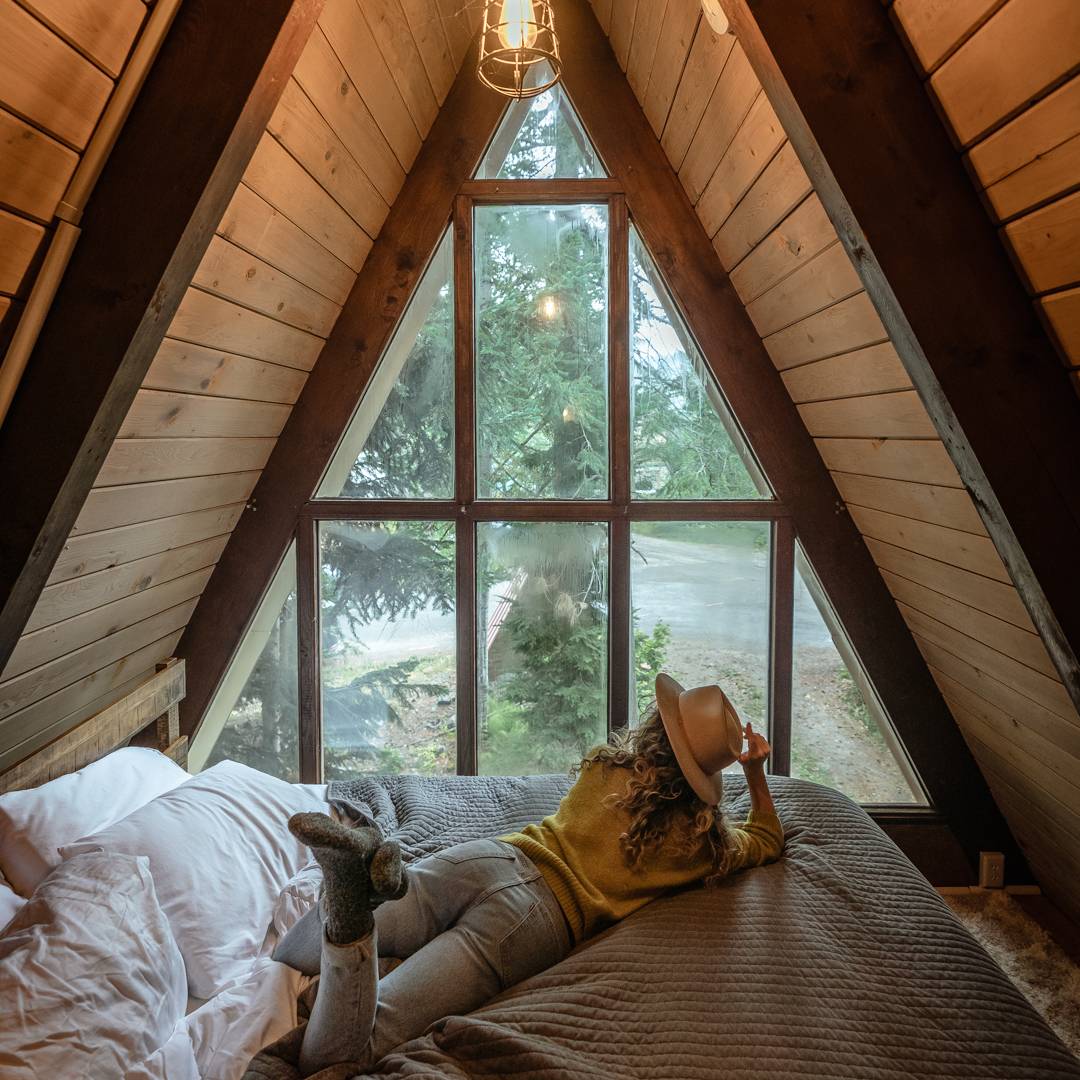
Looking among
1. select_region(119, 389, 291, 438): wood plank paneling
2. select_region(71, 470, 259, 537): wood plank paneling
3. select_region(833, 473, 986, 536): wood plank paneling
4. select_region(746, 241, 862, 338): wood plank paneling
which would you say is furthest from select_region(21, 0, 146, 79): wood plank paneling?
select_region(833, 473, 986, 536): wood plank paneling


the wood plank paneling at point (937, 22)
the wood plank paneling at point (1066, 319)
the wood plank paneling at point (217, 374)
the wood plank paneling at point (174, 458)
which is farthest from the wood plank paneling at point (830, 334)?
the wood plank paneling at point (174, 458)

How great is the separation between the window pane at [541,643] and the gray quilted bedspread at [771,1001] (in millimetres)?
1054

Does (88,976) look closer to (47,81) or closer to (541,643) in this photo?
(47,81)

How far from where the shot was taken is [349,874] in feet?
3.95

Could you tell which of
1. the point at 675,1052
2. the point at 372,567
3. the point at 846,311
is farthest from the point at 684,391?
the point at 675,1052

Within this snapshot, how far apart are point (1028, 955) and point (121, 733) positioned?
281 centimetres

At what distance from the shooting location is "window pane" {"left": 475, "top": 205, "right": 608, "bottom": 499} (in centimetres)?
254

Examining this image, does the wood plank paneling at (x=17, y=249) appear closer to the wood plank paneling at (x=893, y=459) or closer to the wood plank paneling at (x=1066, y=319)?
the wood plank paneling at (x=1066, y=319)

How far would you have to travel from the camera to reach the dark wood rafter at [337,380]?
8.08 ft

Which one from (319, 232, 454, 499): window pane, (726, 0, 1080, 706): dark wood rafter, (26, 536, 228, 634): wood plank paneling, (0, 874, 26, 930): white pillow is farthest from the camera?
(319, 232, 454, 499): window pane

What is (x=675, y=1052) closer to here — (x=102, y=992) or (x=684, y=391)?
(x=102, y=992)

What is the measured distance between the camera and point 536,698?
2664 millimetres

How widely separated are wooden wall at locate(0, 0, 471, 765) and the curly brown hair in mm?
1317

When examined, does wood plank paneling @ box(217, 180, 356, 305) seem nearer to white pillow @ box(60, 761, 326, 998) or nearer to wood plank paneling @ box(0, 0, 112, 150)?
wood plank paneling @ box(0, 0, 112, 150)
